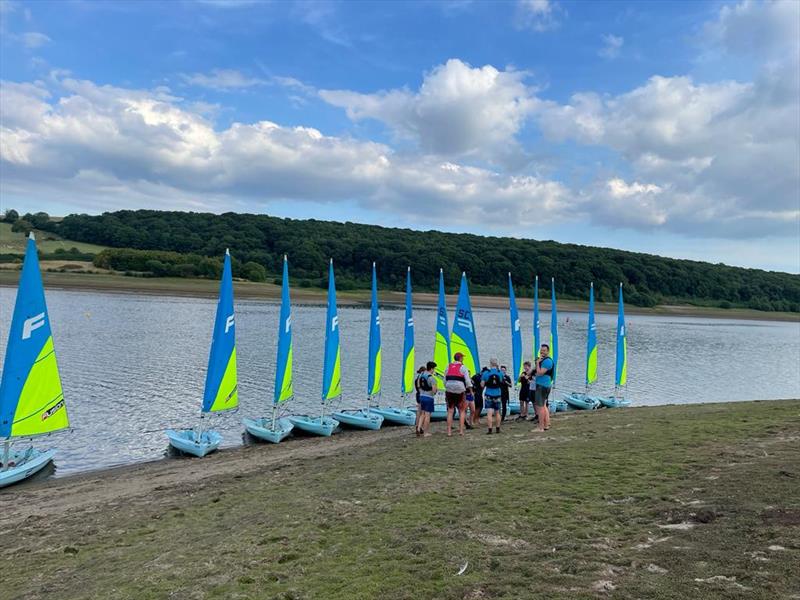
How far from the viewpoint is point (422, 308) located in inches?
3228

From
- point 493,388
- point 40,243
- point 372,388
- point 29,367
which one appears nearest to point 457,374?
point 493,388

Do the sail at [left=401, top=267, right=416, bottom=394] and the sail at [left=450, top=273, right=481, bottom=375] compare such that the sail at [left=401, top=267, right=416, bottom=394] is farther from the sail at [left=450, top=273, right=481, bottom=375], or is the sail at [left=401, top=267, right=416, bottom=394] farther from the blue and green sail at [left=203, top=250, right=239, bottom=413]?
the blue and green sail at [left=203, top=250, right=239, bottom=413]

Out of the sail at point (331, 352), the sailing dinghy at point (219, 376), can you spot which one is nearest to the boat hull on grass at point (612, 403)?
the sail at point (331, 352)

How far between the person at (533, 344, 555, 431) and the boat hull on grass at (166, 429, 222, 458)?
308 inches

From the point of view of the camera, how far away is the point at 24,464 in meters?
12.3

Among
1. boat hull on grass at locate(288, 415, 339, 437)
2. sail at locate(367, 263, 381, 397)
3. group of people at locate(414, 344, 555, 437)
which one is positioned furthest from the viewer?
sail at locate(367, 263, 381, 397)

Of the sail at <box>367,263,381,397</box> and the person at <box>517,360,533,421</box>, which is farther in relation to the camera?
the sail at <box>367,263,381,397</box>

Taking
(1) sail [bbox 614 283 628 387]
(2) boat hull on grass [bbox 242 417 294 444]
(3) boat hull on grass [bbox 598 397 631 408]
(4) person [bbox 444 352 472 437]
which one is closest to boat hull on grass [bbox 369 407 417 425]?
(2) boat hull on grass [bbox 242 417 294 444]

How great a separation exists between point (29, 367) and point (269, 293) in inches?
2580

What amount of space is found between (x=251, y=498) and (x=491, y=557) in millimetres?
4685

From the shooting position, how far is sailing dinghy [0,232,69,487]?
444 inches

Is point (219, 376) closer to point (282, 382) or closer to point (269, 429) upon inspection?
point (282, 382)

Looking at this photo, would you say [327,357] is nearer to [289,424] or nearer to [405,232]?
[289,424]

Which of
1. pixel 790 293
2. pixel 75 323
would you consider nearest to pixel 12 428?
pixel 75 323
